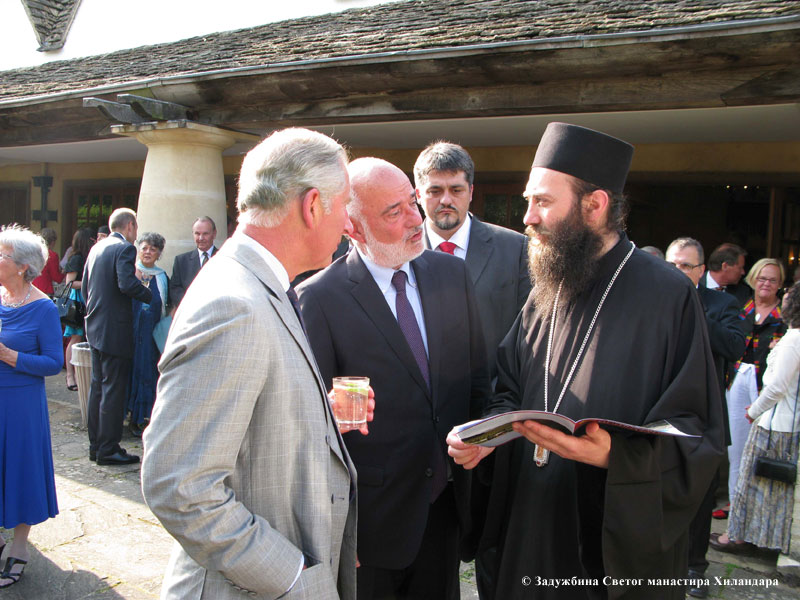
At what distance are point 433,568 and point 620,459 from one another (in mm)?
972

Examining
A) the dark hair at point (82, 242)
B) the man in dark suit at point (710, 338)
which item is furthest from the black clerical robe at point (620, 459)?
the dark hair at point (82, 242)

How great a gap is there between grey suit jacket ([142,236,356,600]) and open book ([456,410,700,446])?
0.37 m

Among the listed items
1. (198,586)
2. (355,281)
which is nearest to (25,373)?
(355,281)

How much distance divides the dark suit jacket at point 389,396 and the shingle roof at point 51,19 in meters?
12.2

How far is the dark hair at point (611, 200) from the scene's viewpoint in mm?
2402

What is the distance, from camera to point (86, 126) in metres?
8.82

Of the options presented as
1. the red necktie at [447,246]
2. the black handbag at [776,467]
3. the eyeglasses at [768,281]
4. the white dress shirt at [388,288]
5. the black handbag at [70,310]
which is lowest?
the black handbag at [776,467]

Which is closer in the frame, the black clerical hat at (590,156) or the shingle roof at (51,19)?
the black clerical hat at (590,156)

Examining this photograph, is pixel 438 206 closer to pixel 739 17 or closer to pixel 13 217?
pixel 739 17

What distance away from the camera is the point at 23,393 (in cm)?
392

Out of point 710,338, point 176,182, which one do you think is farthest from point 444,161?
point 176,182

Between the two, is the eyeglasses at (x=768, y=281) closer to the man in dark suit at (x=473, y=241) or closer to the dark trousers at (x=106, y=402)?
the man in dark suit at (x=473, y=241)

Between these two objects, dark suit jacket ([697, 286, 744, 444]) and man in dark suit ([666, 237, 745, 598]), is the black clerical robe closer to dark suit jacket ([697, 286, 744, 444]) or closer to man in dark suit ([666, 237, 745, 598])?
man in dark suit ([666, 237, 745, 598])

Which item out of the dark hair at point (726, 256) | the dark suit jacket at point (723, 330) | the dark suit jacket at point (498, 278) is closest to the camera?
the dark suit jacket at point (498, 278)
